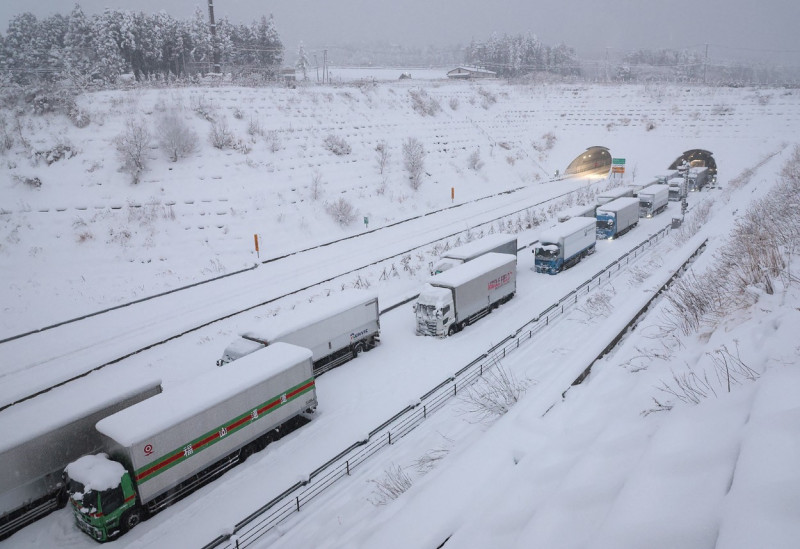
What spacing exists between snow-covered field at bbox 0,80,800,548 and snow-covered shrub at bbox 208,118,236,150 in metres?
0.76

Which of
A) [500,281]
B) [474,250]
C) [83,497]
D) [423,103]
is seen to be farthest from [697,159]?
[83,497]

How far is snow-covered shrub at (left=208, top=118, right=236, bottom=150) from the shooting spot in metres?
46.3

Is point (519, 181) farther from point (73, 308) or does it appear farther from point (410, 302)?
point (73, 308)

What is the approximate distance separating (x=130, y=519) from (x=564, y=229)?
30.1m

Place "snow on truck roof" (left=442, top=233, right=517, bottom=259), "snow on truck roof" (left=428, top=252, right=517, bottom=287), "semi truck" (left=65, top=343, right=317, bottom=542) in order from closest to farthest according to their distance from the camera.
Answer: "semi truck" (left=65, top=343, right=317, bottom=542), "snow on truck roof" (left=428, top=252, right=517, bottom=287), "snow on truck roof" (left=442, top=233, right=517, bottom=259)

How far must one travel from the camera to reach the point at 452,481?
755cm

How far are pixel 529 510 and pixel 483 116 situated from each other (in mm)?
79306

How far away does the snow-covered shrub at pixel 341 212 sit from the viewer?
43094mm

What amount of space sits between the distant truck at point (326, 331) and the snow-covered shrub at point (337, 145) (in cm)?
3346

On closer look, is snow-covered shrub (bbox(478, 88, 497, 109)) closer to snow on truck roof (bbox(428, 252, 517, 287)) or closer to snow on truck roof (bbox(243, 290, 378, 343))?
snow on truck roof (bbox(428, 252, 517, 287))

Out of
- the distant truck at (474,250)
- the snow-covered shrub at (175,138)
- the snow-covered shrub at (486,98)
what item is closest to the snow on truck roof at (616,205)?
the distant truck at (474,250)

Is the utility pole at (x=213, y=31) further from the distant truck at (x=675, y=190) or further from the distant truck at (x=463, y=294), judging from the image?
the distant truck at (x=675, y=190)

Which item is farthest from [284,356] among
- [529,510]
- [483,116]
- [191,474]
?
[483,116]

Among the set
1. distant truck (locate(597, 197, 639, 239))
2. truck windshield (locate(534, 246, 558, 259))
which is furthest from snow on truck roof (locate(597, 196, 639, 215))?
truck windshield (locate(534, 246, 558, 259))
